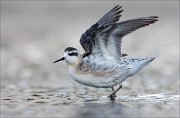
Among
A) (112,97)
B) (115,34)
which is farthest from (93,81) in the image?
(115,34)

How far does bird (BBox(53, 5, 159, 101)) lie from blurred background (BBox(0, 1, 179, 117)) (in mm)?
917

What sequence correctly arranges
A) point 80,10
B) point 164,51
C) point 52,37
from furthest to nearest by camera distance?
point 80,10 < point 52,37 < point 164,51

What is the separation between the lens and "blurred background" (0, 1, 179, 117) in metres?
16.8

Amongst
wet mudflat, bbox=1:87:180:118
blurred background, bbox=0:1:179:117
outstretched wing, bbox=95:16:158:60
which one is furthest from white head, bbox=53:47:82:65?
blurred background, bbox=0:1:179:117

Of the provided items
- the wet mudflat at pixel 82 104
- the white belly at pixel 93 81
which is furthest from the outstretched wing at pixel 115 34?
the wet mudflat at pixel 82 104

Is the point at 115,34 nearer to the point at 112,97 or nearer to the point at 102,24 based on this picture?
the point at 102,24

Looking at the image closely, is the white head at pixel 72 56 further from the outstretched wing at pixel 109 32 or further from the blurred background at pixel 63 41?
the blurred background at pixel 63 41

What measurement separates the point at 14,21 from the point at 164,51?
11.8m

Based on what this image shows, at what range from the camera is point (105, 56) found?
46.1 ft


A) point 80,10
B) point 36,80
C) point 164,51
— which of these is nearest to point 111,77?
point 36,80

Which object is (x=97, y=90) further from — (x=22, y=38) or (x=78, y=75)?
(x=22, y=38)

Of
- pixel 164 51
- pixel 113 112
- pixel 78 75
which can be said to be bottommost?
pixel 113 112

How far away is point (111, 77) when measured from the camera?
1380cm

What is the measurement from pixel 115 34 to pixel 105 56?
20.9 inches
